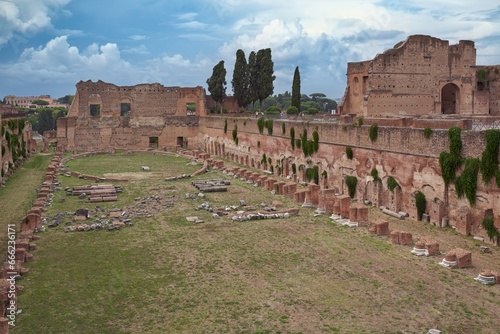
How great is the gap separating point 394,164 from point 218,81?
2958cm

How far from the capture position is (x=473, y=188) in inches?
554

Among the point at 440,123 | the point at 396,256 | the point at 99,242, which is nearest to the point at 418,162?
the point at 440,123

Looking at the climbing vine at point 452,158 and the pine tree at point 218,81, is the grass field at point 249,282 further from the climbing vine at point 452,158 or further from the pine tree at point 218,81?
the pine tree at point 218,81

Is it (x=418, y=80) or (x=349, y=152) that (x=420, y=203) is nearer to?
(x=349, y=152)

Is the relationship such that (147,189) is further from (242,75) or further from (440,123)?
(242,75)

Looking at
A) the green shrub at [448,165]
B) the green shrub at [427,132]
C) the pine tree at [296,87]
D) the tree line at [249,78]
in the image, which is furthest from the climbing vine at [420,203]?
the tree line at [249,78]

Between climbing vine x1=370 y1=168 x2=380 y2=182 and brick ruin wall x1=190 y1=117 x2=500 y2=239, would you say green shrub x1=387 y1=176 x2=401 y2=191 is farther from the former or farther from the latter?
climbing vine x1=370 y1=168 x2=380 y2=182

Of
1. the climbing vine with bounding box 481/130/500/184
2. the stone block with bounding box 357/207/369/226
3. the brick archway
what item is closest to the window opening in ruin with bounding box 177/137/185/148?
the brick archway

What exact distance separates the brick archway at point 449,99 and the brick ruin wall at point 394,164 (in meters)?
11.5

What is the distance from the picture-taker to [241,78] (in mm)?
43844

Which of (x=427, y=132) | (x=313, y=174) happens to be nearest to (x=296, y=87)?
(x=313, y=174)

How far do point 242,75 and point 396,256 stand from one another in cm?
3302

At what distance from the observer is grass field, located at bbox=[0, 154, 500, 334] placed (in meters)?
8.82

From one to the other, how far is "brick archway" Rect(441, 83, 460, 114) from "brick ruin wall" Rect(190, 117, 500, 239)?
11538 mm
